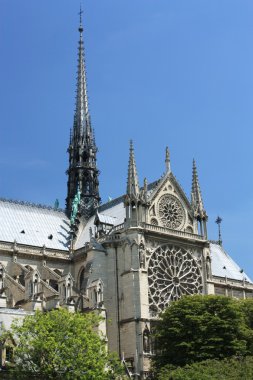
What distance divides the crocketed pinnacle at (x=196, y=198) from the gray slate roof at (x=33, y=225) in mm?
12523

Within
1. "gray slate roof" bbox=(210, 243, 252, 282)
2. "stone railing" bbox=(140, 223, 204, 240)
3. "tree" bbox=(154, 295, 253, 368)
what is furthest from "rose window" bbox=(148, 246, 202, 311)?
"gray slate roof" bbox=(210, 243, 252, 282)

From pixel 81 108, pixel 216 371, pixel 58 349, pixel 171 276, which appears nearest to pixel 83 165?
pixel 81 108

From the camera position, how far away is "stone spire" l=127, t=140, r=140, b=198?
68.9 metres

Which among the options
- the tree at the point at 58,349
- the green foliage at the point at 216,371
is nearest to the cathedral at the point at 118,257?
the green foliage at the point at 216,371

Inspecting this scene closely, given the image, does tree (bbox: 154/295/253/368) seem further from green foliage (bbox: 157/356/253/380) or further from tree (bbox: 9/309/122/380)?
tree (bbox: 9/309/122/380)

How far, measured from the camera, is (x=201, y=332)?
5888cm

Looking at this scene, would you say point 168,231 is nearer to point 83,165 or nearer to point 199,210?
point 199,210

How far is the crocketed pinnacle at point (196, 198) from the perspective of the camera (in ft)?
241

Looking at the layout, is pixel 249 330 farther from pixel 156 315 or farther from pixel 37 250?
pixel 37 250

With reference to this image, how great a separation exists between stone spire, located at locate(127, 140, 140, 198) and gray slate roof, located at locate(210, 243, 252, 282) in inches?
770

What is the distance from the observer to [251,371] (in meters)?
51.1

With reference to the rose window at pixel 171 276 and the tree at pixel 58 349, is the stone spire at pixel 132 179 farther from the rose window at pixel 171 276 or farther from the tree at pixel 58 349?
the tree at pixel 58 349

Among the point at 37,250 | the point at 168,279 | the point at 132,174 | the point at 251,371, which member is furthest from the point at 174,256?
the point at 251,371

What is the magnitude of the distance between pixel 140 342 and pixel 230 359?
9.81m
